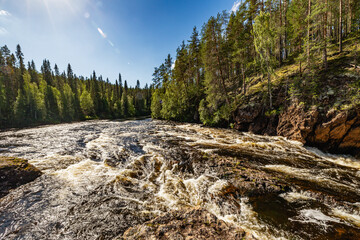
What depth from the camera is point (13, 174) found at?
22.2 feet

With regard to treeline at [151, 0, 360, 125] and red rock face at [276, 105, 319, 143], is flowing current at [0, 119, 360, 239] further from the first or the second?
treeline at [151, 0, 360, 125]

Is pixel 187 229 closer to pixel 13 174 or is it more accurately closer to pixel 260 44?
pixel 13 174

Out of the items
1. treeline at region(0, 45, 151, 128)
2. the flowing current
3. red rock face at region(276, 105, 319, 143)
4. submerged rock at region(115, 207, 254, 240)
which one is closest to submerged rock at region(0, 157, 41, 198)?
the flowing current

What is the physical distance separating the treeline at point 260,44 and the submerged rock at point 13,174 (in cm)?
2253

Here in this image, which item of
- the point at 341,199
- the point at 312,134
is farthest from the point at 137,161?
the point at 312,134

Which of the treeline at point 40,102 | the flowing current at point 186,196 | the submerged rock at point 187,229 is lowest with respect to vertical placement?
the flowing current at point 186,196

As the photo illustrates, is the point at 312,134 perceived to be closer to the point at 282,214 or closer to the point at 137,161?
the point at 282,214

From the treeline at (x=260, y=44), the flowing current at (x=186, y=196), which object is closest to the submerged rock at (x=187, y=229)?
the flowing current at (x=186, y=196)

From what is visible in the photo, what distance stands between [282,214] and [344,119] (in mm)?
11869

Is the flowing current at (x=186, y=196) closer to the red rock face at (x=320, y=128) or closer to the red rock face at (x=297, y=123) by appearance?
the red rock face at (x=320, y=128)

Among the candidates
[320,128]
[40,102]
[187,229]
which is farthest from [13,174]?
[40,102]

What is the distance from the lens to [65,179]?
7.30 m

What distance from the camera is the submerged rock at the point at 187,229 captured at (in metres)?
3.28

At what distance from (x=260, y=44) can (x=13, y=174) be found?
26.8 meters
